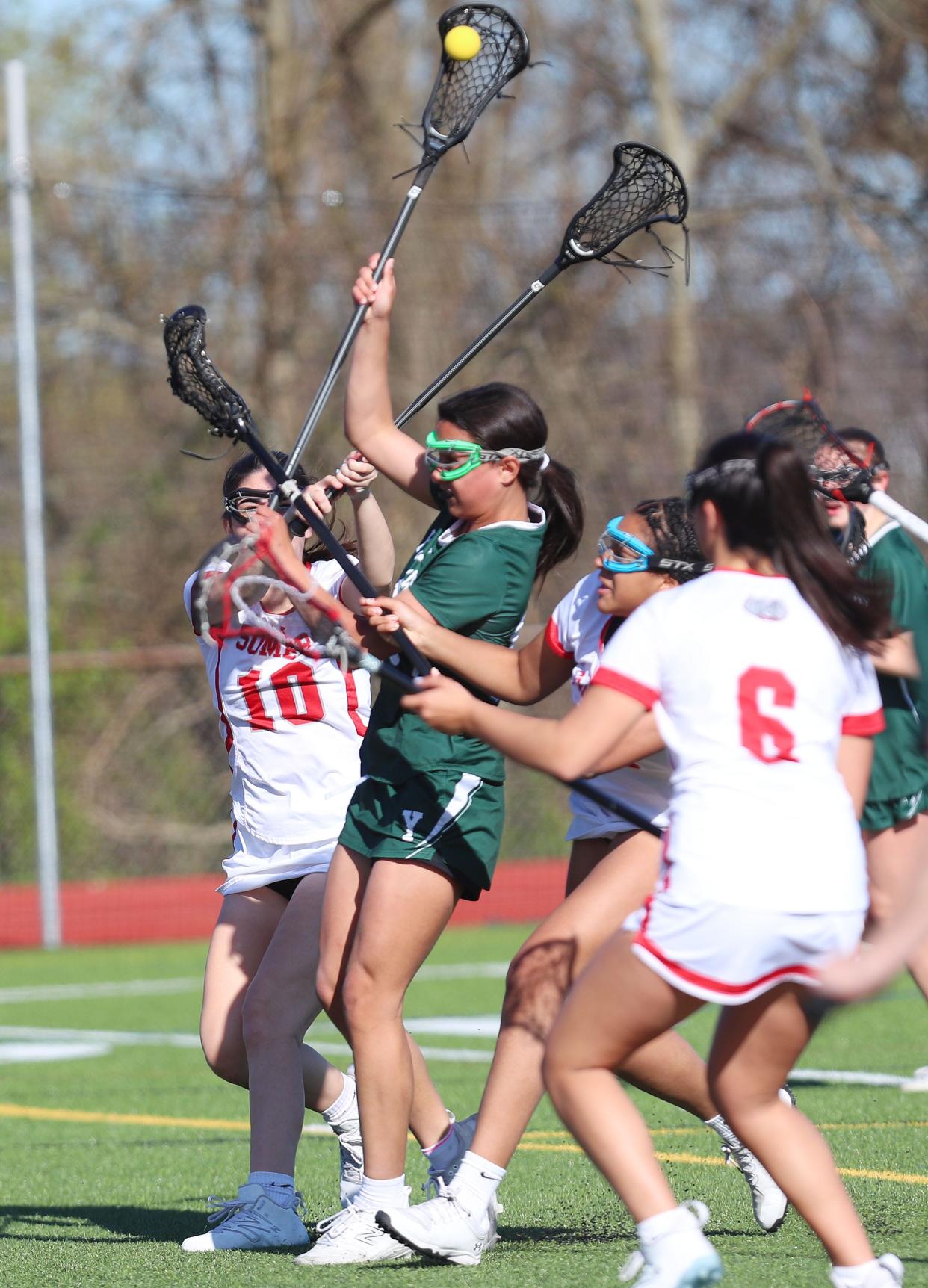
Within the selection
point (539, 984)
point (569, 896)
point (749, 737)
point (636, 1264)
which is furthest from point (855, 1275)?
point (569, 896)

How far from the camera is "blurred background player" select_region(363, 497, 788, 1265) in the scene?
4.52 metres

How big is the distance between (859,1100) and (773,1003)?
12.2 feet

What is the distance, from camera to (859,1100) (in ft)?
23.2

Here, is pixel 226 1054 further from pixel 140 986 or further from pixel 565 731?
pixel 140 986

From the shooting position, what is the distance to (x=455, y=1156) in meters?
5.17

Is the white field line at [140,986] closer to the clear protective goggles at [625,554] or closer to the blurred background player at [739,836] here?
the clear protective goggles at [625,554]

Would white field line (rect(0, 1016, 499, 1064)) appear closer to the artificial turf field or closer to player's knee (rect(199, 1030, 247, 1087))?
the artificial turf field

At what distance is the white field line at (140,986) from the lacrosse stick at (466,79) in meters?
7.31

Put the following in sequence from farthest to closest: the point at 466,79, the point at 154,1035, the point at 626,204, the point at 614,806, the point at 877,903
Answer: the point at 154,1035 < the point at 877,903 < the point at 466,79 < the point at 626,204 < the point at 614,806

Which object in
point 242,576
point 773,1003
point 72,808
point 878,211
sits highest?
point 878,211

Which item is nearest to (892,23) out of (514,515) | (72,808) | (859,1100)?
(72,808)

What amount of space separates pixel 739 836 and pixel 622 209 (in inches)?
100

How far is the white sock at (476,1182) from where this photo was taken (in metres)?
4.54

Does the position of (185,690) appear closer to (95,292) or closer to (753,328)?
(95,292)
